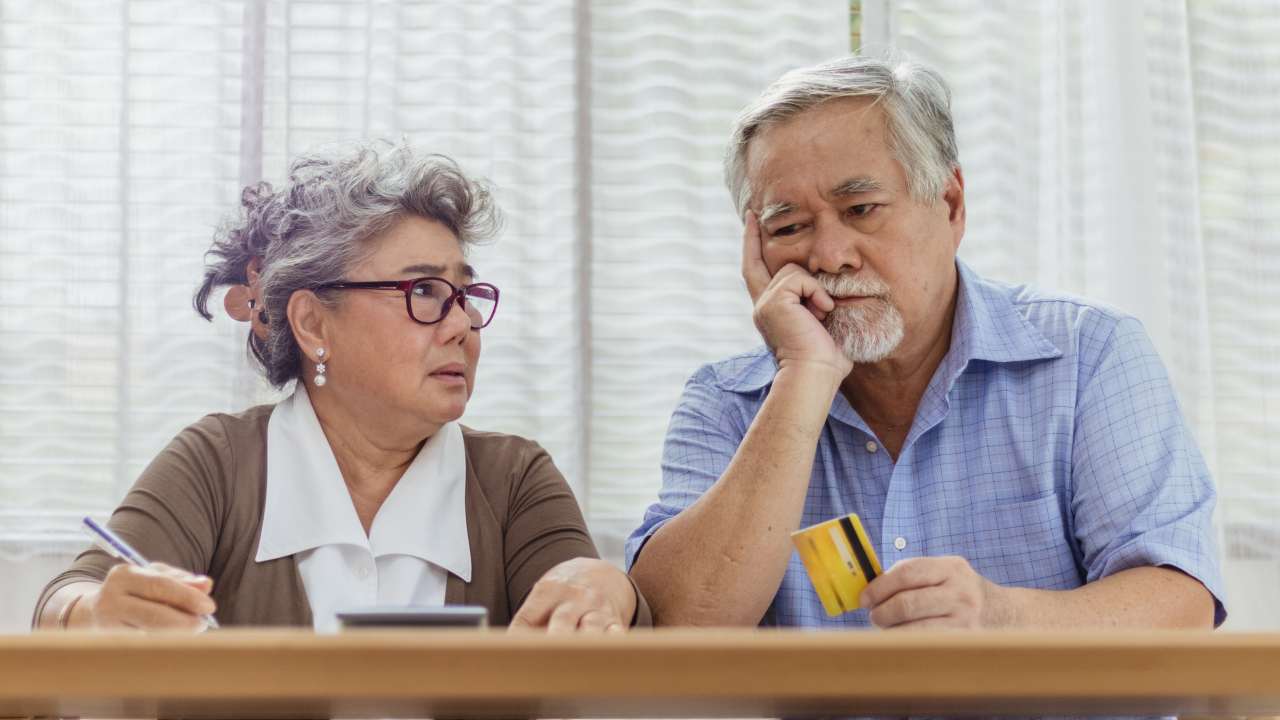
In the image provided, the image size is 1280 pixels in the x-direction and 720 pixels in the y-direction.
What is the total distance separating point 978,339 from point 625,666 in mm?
1154

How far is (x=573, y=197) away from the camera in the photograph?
8.14 feet

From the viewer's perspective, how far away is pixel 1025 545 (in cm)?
155

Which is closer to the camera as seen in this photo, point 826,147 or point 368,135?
point 826,147

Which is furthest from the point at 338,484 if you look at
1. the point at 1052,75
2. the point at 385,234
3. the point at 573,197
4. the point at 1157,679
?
the point at 1052,75

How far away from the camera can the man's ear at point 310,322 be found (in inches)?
71.6

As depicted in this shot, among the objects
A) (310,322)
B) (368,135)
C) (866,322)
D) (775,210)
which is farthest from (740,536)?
(368,135)

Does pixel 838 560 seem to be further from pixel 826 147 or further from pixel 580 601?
pixel 826 147

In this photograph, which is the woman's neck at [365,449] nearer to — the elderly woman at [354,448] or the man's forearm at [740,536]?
the elderly woman at [354,448]

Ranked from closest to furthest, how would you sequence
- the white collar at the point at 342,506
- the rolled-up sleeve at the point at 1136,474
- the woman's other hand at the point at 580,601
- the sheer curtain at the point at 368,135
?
the woman's other hand at the point at 580,601
the rolled-up sleeve at the point at 1136,474
the white collar at the point at 342,506
the sheer curtain at the point at 368,135

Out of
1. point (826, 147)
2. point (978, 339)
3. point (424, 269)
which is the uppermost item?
point (826, 147)

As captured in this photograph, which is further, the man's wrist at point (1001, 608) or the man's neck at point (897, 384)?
the man's neck at point (897, 384)

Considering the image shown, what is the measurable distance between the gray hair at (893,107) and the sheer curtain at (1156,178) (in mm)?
850

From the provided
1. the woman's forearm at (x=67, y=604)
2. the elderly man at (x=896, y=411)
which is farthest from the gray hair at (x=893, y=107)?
the woman's forearm at (x=67, y=604)

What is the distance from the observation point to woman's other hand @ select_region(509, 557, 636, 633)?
49.1 inches
